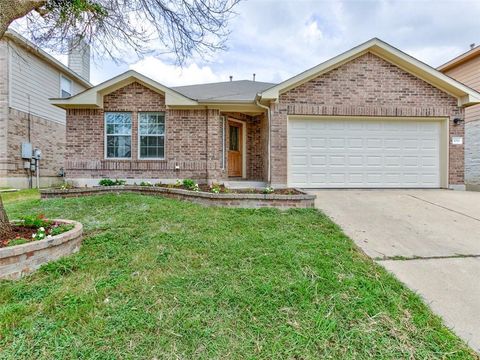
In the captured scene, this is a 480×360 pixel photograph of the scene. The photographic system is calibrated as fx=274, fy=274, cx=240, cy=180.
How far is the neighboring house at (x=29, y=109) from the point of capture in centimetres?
1082

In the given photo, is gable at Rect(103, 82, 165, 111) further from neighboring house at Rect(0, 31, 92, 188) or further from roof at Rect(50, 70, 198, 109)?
neighboring house at Rect(0, 31, 92, 188)

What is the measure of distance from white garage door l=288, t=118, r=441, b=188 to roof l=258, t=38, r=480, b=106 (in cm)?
110

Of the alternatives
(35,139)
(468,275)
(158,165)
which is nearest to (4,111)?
(35,139)

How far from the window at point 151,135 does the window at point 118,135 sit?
0.41m

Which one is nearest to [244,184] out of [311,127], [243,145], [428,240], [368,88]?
[243,145]

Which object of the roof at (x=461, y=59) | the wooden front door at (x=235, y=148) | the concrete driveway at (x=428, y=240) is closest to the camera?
the concrete driveway at (x=428, y=240)

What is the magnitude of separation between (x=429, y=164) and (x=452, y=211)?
3755 mm

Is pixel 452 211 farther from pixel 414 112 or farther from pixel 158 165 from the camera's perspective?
pixel 158 165

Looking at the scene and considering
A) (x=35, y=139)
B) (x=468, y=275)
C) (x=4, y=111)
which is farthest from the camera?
(x=35, y=139)

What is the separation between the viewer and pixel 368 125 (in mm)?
9094

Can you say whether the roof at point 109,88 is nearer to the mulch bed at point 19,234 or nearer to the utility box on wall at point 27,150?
the utility box on wall at point 27,150

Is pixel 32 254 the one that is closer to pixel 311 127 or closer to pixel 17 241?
pixel 17 241

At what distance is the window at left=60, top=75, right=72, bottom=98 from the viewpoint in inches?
561

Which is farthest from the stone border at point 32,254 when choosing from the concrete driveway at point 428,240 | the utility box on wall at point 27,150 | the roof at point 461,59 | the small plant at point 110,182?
the roof at point 461,59
